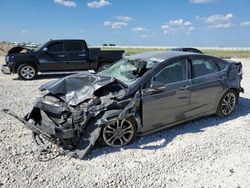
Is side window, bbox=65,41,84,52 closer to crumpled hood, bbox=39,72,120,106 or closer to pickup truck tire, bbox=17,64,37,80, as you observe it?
pickup truck tire, bbox=17,64,37,80

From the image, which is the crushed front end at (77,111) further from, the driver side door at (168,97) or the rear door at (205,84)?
the rear door at (205,84)

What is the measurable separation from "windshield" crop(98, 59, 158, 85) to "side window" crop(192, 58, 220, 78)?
37.3 inches

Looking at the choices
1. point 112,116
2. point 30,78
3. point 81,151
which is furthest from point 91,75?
point 30,78

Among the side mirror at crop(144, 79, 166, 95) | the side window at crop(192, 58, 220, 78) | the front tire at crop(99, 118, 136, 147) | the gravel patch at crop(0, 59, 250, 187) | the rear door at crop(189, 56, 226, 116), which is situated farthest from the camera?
the side window at crop(192, 58, 220, 78)

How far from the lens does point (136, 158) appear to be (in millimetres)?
4633

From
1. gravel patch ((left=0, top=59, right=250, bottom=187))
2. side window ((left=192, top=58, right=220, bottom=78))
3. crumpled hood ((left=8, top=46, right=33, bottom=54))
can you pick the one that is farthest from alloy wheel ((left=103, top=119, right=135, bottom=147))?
crumpled hood ((left=8, top=46, right=33, bottom=54))

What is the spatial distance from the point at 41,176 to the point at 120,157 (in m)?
1.24

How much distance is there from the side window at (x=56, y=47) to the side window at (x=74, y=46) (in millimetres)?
267

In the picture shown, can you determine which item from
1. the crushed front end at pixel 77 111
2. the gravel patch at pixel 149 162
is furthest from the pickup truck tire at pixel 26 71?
the crushed front end at pixel 77 111

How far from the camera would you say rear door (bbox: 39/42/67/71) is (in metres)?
13.1

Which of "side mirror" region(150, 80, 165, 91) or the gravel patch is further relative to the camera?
"side mirror" region(150, 80, 165, 91)

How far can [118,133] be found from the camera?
4.94m

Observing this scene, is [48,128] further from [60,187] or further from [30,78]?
[30,78]

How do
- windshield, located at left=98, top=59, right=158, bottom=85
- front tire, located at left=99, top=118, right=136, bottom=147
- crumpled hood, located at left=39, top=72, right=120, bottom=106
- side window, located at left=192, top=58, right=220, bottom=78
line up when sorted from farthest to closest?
side window, located at left=192, top=58, right=220, bottom=78, windshield, located at left=98, top=59, right=158, bottom=85, crumpled hood, located at left=39, top=72, right=120, bottom=106, front tire, located at left=99, top=118, right=136, bottom=147
